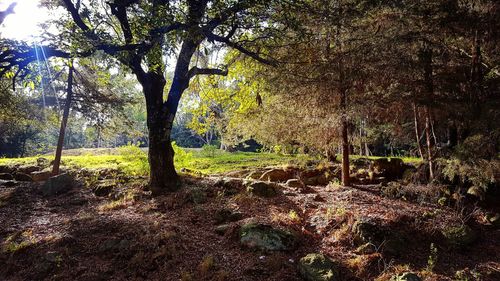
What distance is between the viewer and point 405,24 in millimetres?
6590

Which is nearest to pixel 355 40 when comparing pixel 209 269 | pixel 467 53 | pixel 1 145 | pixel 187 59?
pixel 467 53

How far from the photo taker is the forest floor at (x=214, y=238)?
4684mm

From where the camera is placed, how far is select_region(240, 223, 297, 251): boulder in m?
5.09

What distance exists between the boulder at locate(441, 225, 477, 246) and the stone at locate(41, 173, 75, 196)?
361 inches

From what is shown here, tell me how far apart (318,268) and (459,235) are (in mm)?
2990

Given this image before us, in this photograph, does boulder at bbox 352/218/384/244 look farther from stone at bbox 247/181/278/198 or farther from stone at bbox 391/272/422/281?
stone at bbox 247/181/278/198

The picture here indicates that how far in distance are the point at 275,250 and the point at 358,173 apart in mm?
5435

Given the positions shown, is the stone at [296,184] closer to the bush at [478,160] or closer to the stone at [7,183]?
the bush at [478,160]

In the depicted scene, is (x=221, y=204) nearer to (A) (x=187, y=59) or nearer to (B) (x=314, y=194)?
(B) (x=314, y=194)

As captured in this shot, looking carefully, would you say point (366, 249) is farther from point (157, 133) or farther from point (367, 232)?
point (157, 133)

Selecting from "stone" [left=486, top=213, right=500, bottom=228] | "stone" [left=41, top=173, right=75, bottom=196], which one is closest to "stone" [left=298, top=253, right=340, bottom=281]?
"stone" [left=486, top=213, right=500, bottom=228]

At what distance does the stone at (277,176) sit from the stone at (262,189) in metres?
2.11

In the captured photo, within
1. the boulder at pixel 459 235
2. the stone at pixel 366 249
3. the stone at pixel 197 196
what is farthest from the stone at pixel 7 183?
the boulder at pixel 459 235

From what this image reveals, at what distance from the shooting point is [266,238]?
17.0 ft
